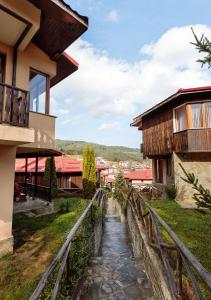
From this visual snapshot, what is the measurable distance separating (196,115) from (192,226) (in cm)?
752

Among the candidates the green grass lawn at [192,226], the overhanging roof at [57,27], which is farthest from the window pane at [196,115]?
the overhanging roof at [57,27]

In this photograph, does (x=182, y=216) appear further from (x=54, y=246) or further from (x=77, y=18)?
(x=77, y=18)

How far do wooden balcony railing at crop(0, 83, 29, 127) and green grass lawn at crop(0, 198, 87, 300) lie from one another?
378 centimetres

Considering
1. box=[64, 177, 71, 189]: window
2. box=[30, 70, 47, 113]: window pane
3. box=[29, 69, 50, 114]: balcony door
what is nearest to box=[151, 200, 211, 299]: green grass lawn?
box=[29, 69, 50, 114]: balcony door

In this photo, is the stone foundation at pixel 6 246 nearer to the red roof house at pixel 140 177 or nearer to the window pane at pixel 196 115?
the window pane at pixel 196 115

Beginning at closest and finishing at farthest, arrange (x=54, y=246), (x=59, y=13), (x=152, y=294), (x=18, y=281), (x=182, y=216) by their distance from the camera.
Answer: (x=152, y=294) < (x=18, y=281) < (x=59, y=13) < (x=54, y=246) < (x=182, y=216)

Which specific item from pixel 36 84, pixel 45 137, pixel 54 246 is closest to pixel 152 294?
pixel 54 246

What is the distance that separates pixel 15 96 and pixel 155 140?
45.6ft

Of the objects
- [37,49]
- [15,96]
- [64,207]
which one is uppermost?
[37,49]

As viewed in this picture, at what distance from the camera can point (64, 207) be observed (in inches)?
575

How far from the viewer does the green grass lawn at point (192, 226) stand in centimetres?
636

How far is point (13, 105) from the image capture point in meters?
5.72

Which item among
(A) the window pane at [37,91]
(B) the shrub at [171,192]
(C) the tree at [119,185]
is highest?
(A) the window pane at [37,91]

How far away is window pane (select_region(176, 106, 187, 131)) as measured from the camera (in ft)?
47.3
